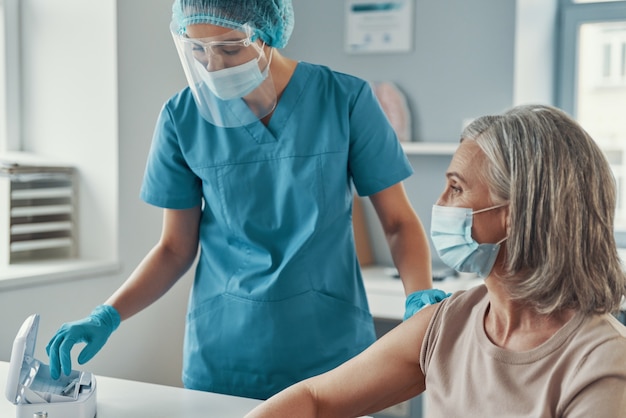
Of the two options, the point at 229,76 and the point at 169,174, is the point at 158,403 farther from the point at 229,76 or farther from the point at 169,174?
the point at 229,76

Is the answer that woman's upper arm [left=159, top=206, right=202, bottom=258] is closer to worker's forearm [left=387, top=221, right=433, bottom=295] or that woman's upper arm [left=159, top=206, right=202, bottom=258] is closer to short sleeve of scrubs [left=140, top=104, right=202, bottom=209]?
short sleeve of scrubs [left=140, top=104, right=202, bottom=209]

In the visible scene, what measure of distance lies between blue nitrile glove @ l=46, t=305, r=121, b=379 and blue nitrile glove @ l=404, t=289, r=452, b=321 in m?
0.60

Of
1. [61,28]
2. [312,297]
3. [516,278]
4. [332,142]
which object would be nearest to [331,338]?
[312,297]

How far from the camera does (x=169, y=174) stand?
71.5 inches

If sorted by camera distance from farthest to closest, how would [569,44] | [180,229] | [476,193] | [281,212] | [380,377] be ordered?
1. [569,44]
2. [180,229]
3. [281,212]
4. [380,377]
5. [476,193]

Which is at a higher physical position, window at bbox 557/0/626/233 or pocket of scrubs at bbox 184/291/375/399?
window at bbox 557/0/626/233

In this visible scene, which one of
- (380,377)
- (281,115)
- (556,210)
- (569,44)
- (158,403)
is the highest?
(569,44)

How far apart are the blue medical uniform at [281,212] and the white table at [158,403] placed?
16 centimetres

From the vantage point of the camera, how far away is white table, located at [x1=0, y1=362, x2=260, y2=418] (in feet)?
5.07

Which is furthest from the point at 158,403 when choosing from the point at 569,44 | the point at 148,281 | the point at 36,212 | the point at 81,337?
the point at 569,44

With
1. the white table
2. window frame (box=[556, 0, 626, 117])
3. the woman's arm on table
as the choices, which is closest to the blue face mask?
the woman's arm on table

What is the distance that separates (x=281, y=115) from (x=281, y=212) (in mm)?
206

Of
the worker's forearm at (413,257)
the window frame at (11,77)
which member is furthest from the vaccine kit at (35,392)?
the window frame at (11,77)

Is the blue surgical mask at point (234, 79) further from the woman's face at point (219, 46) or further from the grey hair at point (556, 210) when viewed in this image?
the grey hair at point (556, 210)
